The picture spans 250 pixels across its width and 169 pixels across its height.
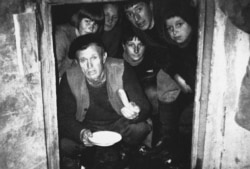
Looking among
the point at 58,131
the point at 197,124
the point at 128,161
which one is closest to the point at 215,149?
the point at 197,124

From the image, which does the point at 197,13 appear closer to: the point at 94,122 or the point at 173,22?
the point at 173,22

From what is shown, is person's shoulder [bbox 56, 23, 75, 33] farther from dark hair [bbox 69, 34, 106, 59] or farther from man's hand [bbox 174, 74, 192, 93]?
man's hand [bbox 174, 74, 192, 93]

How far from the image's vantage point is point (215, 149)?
3879 mm

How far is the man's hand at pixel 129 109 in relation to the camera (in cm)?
377

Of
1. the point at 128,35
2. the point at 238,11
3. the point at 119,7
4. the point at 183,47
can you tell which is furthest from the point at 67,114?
the point at 238,11

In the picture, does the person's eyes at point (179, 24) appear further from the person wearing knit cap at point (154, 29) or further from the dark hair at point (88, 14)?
the dark hair at point (88, 14)

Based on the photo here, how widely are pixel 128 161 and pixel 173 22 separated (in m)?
1.44

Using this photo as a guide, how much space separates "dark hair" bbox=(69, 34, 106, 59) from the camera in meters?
3.54

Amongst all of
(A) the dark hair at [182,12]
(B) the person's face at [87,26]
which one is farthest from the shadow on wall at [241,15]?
(B) the person's face at [87,26]

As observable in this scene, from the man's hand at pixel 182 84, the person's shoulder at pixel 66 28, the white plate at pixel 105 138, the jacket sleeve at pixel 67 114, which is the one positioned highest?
the person's shoulder at pixel 66 28

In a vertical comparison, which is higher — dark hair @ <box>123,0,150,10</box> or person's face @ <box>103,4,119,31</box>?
dark hair @ <box>123,0,150,10</box>

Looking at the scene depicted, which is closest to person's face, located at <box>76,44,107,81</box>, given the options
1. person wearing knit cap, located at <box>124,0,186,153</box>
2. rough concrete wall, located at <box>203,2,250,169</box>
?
person wearing knit cap, located at <box>124,0,186,153</box>

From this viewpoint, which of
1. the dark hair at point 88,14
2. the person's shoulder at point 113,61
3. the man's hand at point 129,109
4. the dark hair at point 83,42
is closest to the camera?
the dark hair at point 88,14

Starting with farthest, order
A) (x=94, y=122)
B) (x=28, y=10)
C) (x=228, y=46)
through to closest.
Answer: (x=94, y=122) < (x=228, y=46) < (x=28, y=10)
